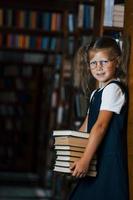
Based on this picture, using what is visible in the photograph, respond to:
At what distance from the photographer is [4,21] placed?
8.69 meters

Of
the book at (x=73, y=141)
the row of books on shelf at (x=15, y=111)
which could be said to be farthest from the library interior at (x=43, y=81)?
the book at (x=73, y=141)

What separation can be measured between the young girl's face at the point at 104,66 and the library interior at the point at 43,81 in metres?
0.09

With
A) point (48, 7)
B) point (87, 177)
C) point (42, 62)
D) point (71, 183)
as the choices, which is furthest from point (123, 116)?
point (42, 62)

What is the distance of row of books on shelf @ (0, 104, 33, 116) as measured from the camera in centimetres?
1254

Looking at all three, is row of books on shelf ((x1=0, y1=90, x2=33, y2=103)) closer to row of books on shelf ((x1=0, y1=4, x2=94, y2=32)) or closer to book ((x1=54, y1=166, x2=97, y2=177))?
row of books on shelf ((x1=0, y1=4, x2=94, y2=32))

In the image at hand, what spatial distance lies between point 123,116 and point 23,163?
9.92 metres

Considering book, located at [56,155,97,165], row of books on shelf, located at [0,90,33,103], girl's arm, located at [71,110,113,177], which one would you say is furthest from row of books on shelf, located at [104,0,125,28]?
row of books on shelf, located at [0,90,33,103]

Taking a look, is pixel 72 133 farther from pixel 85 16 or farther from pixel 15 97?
pixel 15 97

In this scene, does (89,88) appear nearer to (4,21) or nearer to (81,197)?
(81,197)

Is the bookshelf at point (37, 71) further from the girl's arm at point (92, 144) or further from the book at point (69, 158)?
the girl's arm at point (92, 144)

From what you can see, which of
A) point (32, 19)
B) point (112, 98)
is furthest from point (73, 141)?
point (32, 19)

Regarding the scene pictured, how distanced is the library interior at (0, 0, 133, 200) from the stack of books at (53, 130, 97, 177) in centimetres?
6

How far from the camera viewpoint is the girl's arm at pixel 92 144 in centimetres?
257

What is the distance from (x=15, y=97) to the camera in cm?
1263
